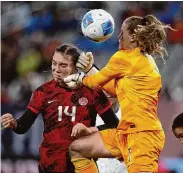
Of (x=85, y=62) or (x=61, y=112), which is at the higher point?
(x=85, y=62)

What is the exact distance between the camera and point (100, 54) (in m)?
11.0

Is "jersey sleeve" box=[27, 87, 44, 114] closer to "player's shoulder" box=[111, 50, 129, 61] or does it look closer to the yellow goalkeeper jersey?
the yellow goalkeeper jersey

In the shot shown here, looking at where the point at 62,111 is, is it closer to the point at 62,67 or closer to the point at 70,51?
the point at 62,67

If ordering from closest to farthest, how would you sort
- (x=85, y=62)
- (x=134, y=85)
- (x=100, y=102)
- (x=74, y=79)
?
(x=134, y=85) < (x=74, y=79) < (x=85, y=62) < (x=100, y=102)

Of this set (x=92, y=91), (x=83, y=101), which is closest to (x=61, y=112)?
(x=83, y=101)

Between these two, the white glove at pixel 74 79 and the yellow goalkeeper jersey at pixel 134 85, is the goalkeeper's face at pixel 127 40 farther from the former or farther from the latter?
the white glove at pixel 74 79

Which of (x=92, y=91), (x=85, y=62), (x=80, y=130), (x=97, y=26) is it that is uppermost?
(x=97, y=26)

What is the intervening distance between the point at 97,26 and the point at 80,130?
0.92 meters

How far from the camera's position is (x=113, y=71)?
211 inches

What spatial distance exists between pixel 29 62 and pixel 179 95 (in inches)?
112

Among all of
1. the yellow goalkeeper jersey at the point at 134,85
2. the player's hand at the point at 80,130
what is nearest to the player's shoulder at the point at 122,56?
the yellow goalkeeper jersey at the point at 134,85

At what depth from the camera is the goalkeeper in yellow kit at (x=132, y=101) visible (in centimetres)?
530

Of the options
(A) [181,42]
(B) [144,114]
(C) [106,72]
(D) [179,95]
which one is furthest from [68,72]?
(A) [181,42]

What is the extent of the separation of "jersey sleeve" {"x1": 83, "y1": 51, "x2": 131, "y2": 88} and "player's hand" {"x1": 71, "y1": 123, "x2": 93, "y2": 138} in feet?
1.10
